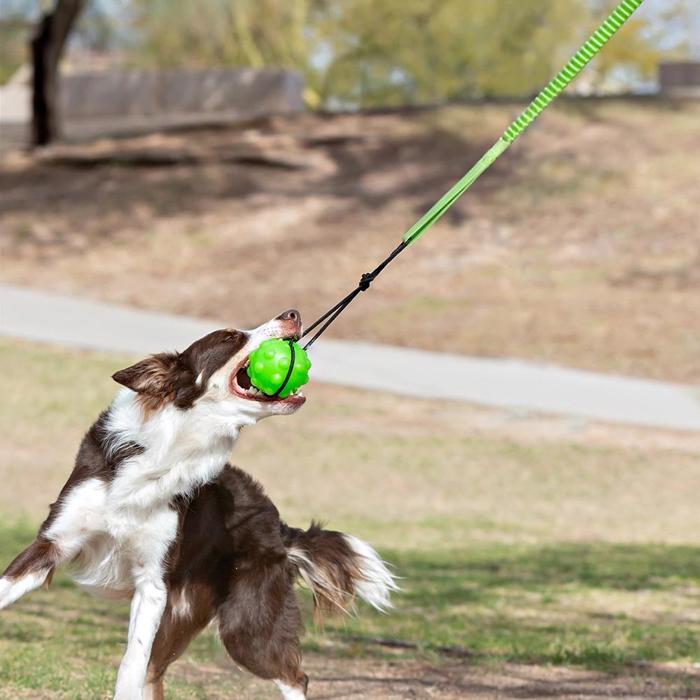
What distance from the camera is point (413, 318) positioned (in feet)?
69.9

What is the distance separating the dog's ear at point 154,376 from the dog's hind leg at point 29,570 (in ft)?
2.03

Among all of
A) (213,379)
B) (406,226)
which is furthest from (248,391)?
(406,226)

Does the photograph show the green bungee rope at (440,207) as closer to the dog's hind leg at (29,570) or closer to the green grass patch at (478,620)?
the dog's hind leg at (29,570)

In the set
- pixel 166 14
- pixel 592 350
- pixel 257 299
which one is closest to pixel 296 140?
pixel 166 14

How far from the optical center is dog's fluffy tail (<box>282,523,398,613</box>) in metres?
5.57

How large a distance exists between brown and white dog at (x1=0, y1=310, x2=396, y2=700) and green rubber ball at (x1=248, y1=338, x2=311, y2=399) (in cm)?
4

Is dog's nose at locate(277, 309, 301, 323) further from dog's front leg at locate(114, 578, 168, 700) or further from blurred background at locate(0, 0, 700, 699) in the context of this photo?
blurred background at locate(0, 0, 700, 699)

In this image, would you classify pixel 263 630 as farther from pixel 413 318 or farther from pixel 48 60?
pixel 48 60

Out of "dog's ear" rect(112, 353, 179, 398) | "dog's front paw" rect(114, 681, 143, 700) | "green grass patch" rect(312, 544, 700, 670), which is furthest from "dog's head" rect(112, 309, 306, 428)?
"green grass patch" rect(312, 544, 700, 670)

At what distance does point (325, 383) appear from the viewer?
17891mm

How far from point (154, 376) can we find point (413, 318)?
16.4 metres

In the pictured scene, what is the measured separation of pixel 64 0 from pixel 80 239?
511 centimetres

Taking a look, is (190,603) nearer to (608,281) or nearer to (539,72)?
(608,281)

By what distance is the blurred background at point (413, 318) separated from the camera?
25.2ft
